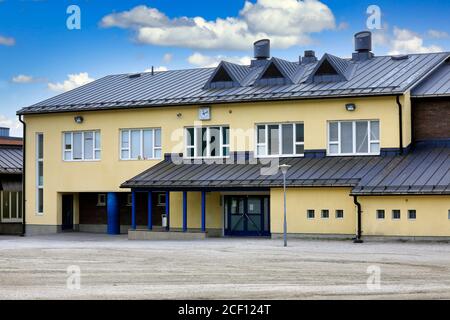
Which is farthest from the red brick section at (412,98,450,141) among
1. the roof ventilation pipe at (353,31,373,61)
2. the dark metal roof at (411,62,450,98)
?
the roof ventilation pipe at (353,31,373,61)

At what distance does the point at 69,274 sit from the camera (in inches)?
902

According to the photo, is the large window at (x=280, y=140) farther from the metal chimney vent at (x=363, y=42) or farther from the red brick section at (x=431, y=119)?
the metal chimney vent at (x=363, y=42)

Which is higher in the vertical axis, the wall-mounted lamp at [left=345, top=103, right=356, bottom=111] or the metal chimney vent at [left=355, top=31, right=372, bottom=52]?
the metal chimney vent at [left=355, top=31, right=372, bottom=52]

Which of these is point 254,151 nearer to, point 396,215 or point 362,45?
point 362,45

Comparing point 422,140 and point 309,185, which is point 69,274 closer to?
point 309,185

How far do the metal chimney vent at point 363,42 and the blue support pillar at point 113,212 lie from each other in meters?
13.3

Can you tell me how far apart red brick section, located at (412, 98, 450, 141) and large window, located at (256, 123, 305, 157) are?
4.77 metres

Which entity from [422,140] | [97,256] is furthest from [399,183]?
[97,256]

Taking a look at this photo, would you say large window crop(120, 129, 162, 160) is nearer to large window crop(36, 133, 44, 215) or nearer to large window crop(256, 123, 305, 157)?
large window crop(36, 133, 44, 215)

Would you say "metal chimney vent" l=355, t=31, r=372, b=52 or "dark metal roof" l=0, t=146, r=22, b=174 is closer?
"metal chimney vent" l=355, t=31, r=372, b=52

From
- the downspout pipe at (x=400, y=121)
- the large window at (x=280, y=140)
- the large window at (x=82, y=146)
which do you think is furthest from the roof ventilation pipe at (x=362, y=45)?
the large window at (x=82, y=146)

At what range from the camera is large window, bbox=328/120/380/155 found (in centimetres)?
3766

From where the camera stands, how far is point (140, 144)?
42031 millimetres

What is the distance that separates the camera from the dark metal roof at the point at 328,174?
33.8m
